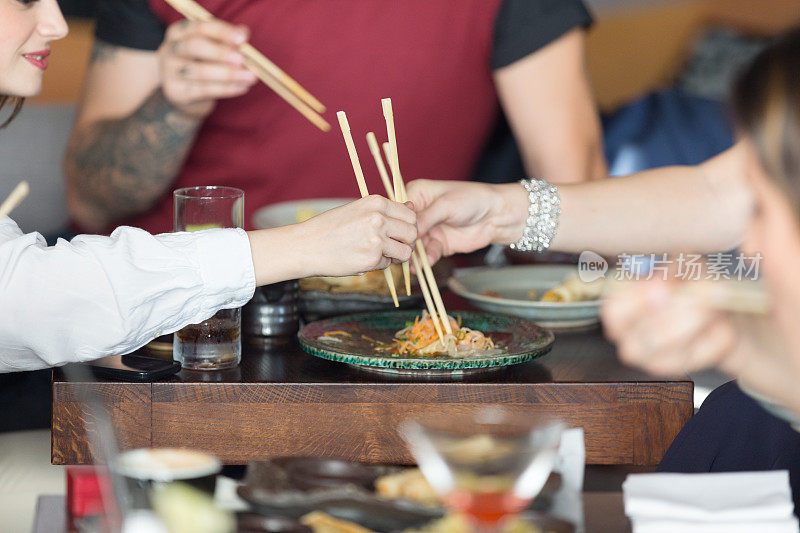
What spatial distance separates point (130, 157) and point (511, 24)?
2.96 ft

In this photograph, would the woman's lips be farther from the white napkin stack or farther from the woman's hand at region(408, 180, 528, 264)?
the white napkin stack

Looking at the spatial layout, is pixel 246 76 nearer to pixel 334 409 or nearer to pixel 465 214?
pixel 465 214

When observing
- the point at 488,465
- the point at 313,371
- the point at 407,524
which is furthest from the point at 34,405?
the point at 488,465

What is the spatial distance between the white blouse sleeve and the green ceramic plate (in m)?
0.15

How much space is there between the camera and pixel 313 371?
1376 millimetres

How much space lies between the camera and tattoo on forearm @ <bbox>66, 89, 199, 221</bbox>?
2.08 meters

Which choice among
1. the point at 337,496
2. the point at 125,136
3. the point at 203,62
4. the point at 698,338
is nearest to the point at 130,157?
the point at 125,136

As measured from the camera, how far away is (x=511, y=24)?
2266 mm

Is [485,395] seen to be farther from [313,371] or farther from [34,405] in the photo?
[34,405]

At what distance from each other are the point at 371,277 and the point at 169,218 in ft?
2.69

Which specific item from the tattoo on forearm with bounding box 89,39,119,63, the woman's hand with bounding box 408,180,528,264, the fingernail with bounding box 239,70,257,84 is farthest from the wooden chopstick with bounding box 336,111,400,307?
the tattoo on forearm with bounding box 89,39,119,63

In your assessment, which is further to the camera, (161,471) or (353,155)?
(353,155)

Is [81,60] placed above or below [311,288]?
above

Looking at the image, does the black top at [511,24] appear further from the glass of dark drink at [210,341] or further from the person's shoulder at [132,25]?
the glass of dark drink at [210,341]
